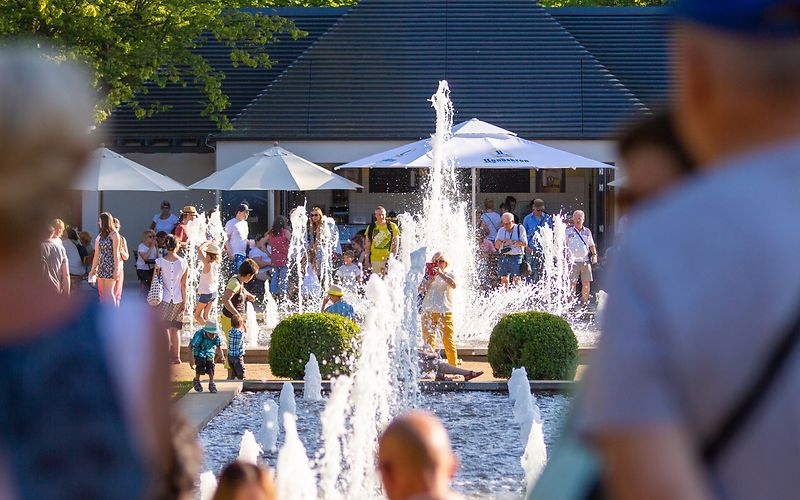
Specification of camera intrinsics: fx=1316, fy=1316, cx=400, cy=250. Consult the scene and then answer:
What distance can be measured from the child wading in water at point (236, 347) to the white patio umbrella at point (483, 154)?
838 cm

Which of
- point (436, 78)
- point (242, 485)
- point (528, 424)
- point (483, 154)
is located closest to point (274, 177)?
point (483, 154)

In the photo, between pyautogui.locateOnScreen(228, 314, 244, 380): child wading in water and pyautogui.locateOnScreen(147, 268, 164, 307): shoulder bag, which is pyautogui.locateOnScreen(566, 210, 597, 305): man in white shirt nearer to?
pyautogui.locateOnScreen(147, 268, 164, 307): shoulder bag

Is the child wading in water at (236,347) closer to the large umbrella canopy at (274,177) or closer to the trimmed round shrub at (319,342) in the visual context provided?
the trimmed round shrub at (319,342)

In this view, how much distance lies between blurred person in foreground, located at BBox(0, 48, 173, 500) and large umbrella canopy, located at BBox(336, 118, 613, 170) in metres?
18.9

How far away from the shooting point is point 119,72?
74.5 ft

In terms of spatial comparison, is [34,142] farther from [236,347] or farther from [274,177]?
[274,177]

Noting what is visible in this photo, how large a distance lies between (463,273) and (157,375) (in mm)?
18206

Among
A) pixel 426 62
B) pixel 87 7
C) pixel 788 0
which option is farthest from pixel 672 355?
pixel 426 62

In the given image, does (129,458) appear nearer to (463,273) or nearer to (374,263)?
(374,263)

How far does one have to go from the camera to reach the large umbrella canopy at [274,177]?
2250 cm

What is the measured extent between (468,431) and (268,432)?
5.31 ft

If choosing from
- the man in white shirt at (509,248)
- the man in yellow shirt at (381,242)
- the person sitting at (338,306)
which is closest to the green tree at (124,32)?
the man in yellow shirt at (381,242)

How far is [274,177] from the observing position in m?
22.8

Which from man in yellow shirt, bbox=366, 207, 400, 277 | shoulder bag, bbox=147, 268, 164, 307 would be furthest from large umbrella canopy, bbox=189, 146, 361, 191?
shoulder bag, bbox=147, 268, 164, 307
